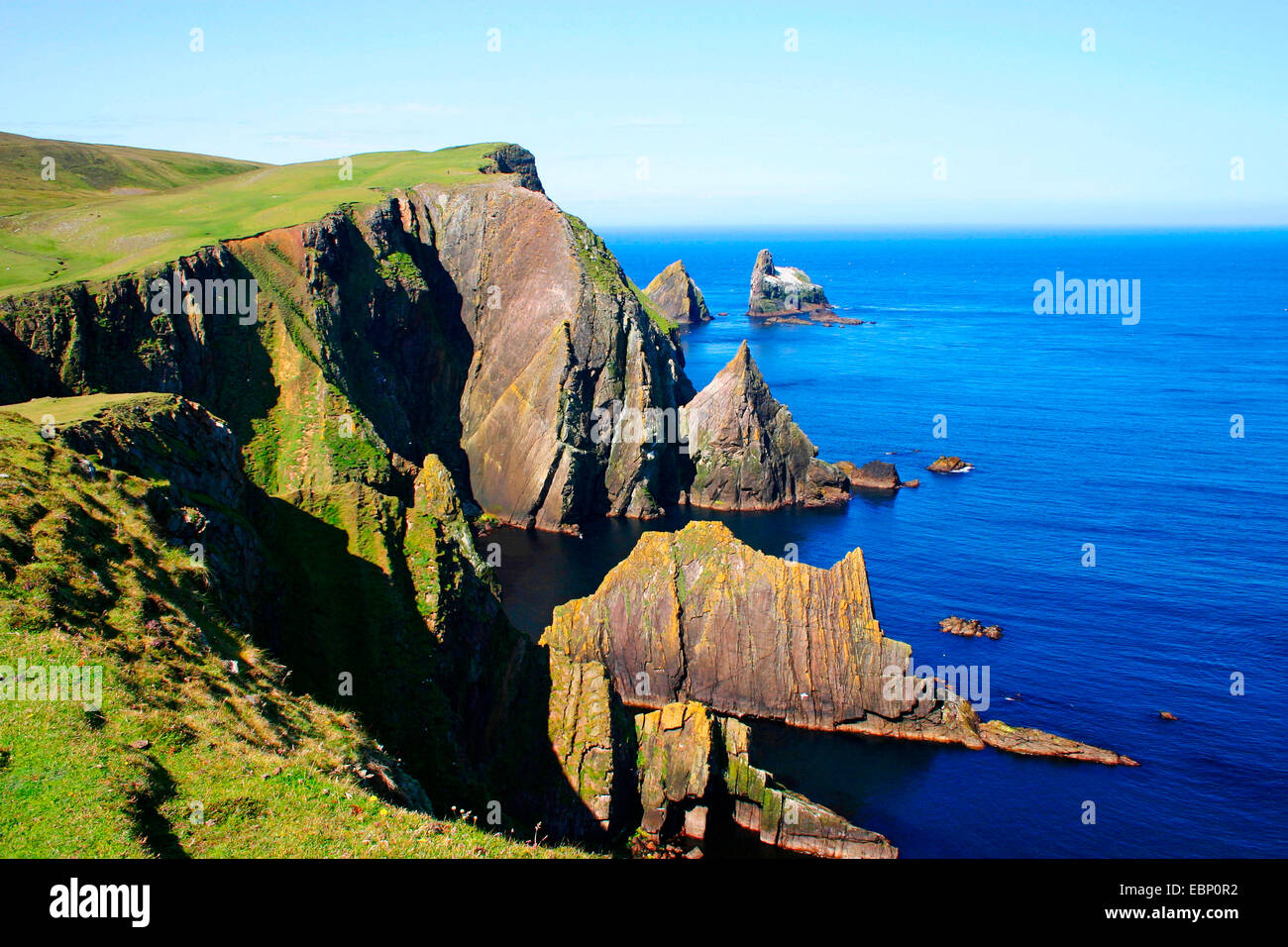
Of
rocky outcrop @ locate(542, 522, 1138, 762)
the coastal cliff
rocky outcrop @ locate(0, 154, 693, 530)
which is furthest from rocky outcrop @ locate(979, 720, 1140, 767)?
rocky outcrop @ locate(0, 154, 693, 530)

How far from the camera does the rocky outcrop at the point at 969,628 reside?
227ft

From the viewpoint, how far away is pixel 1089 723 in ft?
193

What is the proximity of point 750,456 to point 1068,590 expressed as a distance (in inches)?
1470

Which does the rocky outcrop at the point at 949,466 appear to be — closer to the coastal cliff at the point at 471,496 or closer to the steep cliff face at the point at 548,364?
the coastal cliff at the point at 471,496

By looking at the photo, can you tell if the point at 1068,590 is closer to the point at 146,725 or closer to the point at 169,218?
the point at 146,725

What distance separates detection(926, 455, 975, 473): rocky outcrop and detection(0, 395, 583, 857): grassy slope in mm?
96432

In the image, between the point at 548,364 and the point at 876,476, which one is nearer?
the point at 548,364

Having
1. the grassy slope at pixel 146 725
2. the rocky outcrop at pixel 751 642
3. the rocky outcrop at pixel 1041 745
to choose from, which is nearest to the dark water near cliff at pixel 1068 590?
the rocky outcrop at pixel 1041 745

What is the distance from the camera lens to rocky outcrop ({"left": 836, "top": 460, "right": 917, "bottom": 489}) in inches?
4218

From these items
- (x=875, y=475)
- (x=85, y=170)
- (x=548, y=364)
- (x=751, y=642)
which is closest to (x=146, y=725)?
(x=751, y=642)

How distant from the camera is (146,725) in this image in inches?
838

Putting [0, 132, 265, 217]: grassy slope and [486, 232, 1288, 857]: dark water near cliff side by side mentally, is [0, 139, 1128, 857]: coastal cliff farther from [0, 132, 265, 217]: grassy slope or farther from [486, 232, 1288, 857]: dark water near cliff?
[0, 132, 265, 217]: grassy slope
